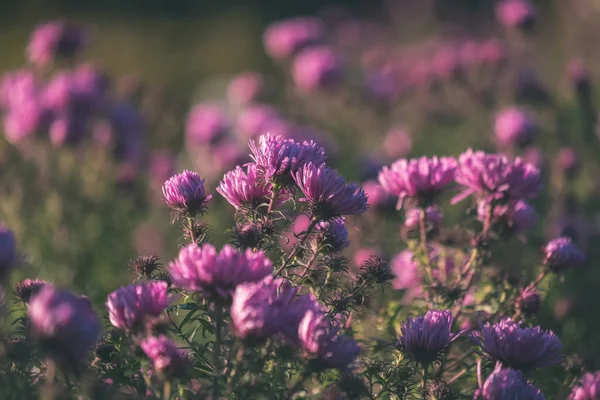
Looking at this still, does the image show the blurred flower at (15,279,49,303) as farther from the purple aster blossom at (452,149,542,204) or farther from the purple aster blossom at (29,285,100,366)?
the purple aster blossom at (452,149,542,204)

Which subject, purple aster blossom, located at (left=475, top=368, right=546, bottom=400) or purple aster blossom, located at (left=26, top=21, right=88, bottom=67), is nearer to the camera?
purple aster blossom, located at (left=475, top=368, right=546, bottom=400)

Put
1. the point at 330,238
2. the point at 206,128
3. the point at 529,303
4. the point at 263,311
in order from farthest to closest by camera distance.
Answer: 1. the point at 206,128
2. the point at 529,303
3. the point at 330,238
4. the point at 263,311

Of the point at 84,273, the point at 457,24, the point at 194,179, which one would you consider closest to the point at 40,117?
the point at 84,273

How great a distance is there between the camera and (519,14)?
488 cm

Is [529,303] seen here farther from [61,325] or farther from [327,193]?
[61,325]

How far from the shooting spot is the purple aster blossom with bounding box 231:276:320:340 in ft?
4.89

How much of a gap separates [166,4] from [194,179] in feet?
50.2

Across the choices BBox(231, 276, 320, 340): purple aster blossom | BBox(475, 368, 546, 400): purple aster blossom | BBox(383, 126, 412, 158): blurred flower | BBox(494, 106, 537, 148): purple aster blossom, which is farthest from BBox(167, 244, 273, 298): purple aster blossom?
BBox(383, 126, 412, 158): blurred flower

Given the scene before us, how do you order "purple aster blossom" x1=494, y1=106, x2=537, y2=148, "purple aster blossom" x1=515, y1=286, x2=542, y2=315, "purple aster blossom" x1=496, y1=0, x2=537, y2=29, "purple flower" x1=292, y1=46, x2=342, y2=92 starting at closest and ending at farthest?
"purple aster blossom" x1=515, y1=286, x2=542, y2=315 < "purple aster blossom" x1=494, y1=106, x2=537, y2=148 < "purple aster blossom" x1=496, y1=0, x2=537, y2=29 < "purple flower" x1=292, y1=46, x2=342, y2=92

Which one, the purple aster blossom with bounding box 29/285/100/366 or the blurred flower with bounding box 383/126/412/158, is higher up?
the purple aster blossom with bounding box 29/285/100/366

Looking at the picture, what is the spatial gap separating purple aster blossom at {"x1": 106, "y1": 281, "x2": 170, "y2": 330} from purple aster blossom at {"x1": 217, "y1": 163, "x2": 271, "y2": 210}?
37cm

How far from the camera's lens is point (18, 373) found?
1.80 meters

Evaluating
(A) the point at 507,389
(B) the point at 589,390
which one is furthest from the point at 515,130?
(A) the point at 507,389

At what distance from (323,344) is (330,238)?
45 cm
